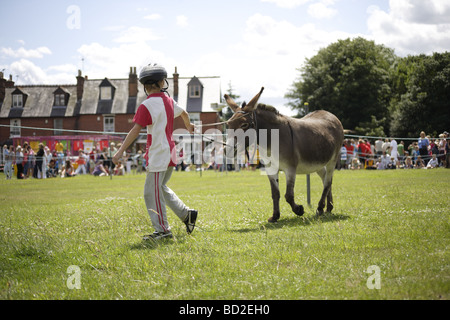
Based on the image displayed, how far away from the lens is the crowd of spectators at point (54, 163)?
79.7ft

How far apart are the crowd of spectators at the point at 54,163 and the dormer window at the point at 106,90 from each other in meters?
29.6

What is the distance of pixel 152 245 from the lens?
19.8 ft

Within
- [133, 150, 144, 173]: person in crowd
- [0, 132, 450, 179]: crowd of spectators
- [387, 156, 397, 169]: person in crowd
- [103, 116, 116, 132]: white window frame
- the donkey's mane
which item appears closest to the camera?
the donkey's mane

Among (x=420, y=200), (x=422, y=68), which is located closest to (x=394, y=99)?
(x=422, y=68)

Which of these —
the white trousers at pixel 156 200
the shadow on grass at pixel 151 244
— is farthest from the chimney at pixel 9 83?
the shadow on grass at pixel 151 244

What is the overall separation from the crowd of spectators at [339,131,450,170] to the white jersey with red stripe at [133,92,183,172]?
2365 centimetres

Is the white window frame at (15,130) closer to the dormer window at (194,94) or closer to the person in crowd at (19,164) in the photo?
the dormer window at (194,94)

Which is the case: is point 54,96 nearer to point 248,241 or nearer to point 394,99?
point 394,99

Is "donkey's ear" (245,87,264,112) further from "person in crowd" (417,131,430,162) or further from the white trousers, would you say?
"person in crowd" (417,131,430,162)

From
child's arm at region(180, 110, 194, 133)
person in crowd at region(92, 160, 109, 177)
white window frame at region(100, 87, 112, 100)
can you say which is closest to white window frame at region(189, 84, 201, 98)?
white window frame at region(100, 87, 112, 100)

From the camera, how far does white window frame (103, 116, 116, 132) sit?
65.4 m

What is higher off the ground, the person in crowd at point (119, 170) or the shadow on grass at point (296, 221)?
the shadow on grass at point (296, 221)

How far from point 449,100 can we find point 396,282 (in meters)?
54.1

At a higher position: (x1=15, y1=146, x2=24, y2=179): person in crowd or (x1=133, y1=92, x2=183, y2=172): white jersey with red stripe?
(x1=133, y1=92, x2=183, y2=172): white jersey with red stripe
